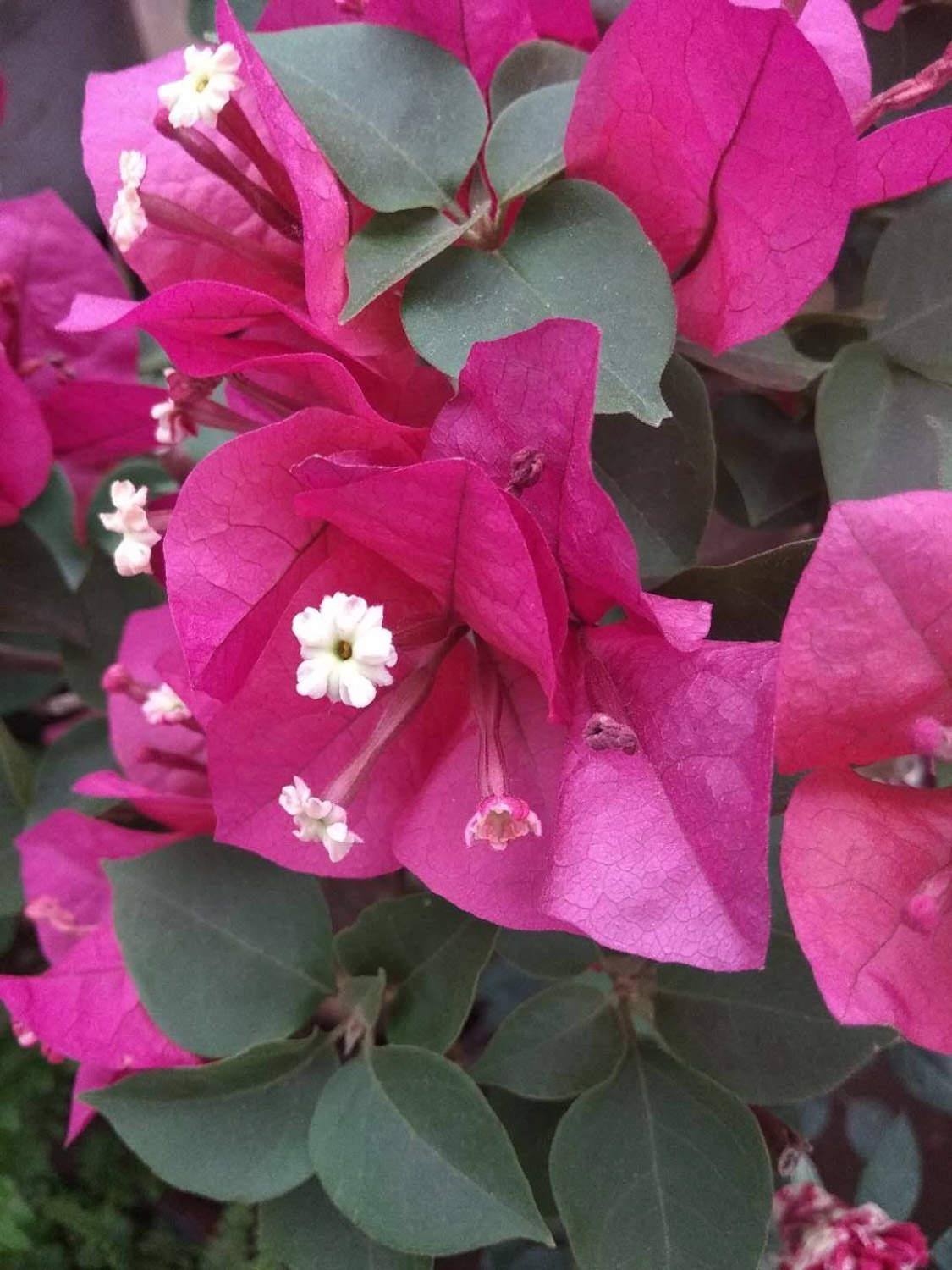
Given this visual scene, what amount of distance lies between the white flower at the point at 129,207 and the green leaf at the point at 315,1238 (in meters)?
0.42

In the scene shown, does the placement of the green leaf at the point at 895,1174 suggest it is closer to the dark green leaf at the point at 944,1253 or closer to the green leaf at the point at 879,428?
the dark green leaf at the point at 944,1253

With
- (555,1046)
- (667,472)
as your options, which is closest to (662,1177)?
(555,1046)

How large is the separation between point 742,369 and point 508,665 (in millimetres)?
171

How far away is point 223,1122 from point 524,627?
11.1 inches

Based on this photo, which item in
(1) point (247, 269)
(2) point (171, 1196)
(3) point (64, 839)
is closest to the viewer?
(1) point (247, 269)

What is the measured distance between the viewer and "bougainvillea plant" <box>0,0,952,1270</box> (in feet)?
1.18

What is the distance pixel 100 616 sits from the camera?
2.37 feet

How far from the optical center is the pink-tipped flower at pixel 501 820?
375mm

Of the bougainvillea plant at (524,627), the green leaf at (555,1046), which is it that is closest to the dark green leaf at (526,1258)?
the bougainvillea plant at (524,627)

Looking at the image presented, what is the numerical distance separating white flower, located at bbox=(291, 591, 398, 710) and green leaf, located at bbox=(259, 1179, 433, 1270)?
0.28 m

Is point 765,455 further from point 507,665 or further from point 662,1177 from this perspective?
point 662,1177

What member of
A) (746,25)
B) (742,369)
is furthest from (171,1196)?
(746,25)

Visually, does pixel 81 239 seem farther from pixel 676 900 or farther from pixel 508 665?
pixel 676 900

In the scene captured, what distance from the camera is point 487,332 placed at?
38 centimetres
